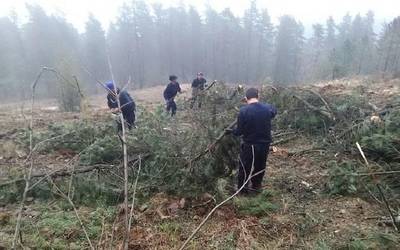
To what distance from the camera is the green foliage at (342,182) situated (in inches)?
176

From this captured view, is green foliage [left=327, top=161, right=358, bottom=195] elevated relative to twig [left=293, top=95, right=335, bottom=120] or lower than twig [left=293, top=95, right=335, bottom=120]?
lower

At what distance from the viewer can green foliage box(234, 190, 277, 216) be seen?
4109 mm

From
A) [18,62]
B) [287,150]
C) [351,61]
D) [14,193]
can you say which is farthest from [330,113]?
[18,62]

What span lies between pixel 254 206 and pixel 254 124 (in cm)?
100

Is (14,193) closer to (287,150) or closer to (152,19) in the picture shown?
(287,150)

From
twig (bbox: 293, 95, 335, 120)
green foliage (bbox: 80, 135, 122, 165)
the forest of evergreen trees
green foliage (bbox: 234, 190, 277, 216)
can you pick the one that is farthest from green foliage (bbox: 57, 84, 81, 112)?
the forest of evergreen trees

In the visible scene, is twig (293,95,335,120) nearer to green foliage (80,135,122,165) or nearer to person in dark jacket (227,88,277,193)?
person in dark jacket (227,88,277,193)

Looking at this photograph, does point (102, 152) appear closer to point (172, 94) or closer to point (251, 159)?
point (251, 159)

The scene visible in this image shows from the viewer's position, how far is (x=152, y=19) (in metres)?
51.9

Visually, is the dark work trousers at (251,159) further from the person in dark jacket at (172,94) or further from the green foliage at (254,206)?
the person in dark jacket at (172,94)

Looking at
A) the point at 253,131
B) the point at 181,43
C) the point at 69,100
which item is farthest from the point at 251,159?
the point at 181,43

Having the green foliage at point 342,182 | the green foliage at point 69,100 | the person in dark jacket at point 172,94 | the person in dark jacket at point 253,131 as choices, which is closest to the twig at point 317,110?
the green foliage at point 342,182

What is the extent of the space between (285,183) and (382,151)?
147 centimetres

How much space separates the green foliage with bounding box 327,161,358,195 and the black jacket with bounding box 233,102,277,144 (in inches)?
39.6
